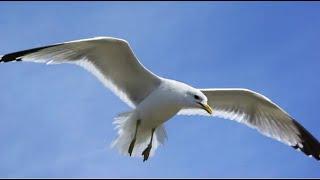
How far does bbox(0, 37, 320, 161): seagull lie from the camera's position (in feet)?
27.6

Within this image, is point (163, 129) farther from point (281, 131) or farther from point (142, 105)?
point (281, 131)

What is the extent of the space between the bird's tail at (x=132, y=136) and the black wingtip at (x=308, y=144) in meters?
1.83

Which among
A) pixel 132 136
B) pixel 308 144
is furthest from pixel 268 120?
pixel 132 136

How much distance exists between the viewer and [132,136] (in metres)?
8.73

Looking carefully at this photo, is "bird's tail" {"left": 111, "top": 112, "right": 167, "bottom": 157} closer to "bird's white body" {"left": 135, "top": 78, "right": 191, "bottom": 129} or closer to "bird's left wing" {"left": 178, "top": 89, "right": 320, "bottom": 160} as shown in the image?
"bird's white body" {"left": 135, "top": 78, "right": 191, "bottom": 129}

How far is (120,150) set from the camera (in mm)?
8797

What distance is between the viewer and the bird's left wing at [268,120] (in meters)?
9.53

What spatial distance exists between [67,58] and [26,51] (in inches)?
19.8

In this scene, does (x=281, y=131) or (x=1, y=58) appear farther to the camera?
(x=281, y=131)

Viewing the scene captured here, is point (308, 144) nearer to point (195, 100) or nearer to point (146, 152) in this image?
point (195, 100)

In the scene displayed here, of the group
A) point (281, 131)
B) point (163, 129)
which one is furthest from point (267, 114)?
point (163, 129)

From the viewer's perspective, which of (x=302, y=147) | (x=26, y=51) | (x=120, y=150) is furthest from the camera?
(x=302, y=147)

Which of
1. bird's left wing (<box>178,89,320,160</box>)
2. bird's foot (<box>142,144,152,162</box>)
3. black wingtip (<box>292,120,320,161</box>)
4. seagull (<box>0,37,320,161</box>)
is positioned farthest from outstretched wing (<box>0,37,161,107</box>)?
black wingtip (<box>292,120,320,161</box>)

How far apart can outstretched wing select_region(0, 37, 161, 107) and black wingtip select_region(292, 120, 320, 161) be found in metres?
2.08
